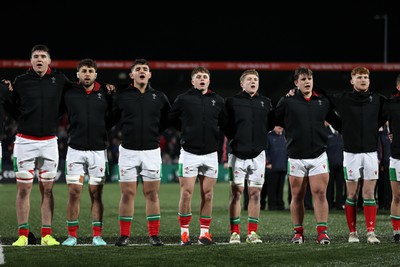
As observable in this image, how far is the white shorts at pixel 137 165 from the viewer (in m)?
8.87

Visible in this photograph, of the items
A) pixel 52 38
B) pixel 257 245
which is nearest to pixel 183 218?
pixel 257 245

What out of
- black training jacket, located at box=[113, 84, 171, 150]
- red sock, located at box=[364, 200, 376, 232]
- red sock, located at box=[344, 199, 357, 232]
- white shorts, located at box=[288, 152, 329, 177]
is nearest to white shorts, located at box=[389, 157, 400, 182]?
red sock, located at box=[364, 200, 376, 232]

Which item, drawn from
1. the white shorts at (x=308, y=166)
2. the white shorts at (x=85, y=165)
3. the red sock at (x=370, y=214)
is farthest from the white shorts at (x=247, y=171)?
the white shorts at (x=85, y=165)

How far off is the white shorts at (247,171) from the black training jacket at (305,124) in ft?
1.48

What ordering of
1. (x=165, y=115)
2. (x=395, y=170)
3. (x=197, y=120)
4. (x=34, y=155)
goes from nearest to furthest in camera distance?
1. (x=34, y=155)
2. (x=197, y=120)
3. (x=165, y=115)
4. (x=395, y=170)

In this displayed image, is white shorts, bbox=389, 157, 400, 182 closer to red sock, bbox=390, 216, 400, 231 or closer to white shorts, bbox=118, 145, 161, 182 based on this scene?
red sock, bbox=390, 216, 400, 231

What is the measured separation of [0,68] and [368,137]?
85.7 ft

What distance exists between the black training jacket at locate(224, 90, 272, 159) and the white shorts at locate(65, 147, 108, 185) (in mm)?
1749

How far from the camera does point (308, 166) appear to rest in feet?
30.6

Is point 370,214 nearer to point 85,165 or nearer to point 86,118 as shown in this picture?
point 85,165

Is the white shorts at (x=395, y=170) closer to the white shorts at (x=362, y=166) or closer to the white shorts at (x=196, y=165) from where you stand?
the white shorts at (x=362, y=166)

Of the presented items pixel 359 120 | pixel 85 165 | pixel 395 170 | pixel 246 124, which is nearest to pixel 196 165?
pixel 246 124

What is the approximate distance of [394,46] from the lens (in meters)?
46.4

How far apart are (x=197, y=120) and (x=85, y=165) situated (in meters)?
1.51
